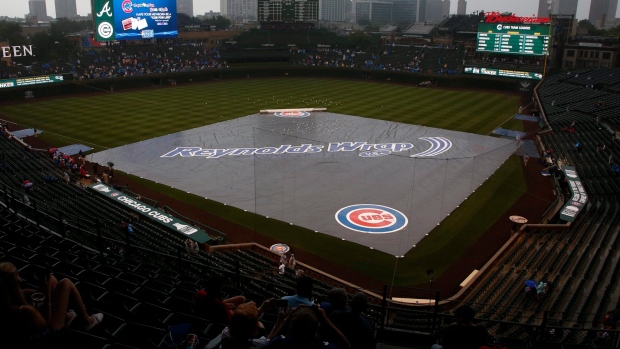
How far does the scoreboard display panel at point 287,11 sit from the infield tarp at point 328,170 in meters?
57.7

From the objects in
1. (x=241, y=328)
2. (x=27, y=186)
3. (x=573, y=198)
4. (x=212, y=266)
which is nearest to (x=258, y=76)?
(x=27, y=186)

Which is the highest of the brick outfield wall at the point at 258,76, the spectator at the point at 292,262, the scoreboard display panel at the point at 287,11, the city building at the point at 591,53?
the scoreboard display panel at the point at 287,11

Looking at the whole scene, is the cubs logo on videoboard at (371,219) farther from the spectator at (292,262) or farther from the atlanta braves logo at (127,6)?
the atlanta braves logo at (127,6)

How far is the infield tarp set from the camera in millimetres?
25688

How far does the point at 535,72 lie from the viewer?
67.4 m

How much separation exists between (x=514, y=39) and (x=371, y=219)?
185 ft

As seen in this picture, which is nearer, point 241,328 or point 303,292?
point 241,328

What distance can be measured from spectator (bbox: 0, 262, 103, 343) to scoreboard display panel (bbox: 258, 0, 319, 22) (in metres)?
94.3

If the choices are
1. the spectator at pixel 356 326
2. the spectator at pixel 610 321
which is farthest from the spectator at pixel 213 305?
the spectator at pixel 610 321

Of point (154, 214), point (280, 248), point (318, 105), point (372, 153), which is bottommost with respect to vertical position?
point (280, 248)

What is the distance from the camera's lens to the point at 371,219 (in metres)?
25.0

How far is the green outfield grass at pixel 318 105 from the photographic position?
2197 cm

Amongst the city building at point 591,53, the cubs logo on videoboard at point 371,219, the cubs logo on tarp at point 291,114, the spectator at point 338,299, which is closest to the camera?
the spectator at point 338,299

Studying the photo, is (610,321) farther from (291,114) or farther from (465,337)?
(291,114)
